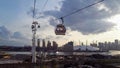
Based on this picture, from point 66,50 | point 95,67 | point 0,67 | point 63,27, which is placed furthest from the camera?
point 66,50

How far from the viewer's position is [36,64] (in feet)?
113

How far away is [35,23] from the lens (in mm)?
39219

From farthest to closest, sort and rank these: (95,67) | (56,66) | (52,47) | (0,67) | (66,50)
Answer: (66,50) → (52,47) → (95,67) → (56,66) → (0,67)

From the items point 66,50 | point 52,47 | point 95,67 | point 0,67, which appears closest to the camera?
point 0,67

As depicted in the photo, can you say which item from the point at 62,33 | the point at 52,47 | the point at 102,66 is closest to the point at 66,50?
the point at 52,47

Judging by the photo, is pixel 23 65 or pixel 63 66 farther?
pixel 63 66

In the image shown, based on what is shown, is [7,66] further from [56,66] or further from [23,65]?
[56,66]

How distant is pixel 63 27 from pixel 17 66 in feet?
44.2

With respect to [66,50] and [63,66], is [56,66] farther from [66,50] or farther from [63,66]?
[66,50]

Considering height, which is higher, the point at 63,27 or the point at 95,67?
the point at 63,27

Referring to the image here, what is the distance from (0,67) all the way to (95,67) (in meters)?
14.0

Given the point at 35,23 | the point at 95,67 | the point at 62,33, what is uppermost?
the point at 35,23

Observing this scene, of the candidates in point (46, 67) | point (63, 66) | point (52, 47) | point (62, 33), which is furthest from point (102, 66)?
point (52, 47)

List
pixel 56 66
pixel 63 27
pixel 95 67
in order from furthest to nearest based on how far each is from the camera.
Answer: pixel 95 67 < pixel 56 66 < pixel 63 27
